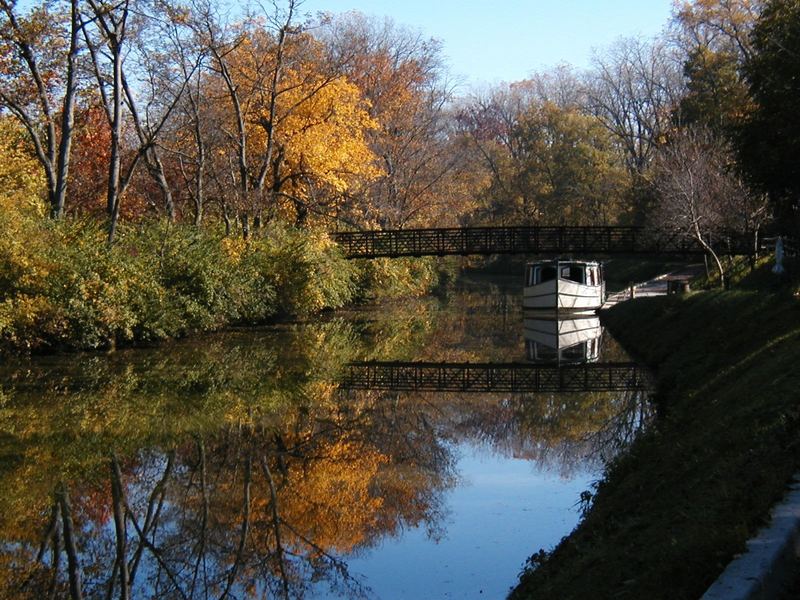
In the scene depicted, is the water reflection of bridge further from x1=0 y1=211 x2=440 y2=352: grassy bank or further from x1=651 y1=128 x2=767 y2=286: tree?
x1=651 y1=128 x2=767 y2=286: tree

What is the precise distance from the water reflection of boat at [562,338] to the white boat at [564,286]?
0.87 m

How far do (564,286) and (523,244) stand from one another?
147 inches

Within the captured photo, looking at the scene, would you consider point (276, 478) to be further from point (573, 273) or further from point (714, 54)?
point (714, 54)

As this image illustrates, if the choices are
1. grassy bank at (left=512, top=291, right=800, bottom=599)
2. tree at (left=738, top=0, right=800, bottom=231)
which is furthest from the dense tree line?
grassy bank at (left=512, top=291, right=800, bottom=599)

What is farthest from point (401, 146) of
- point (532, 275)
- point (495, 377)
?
point (495, 377)

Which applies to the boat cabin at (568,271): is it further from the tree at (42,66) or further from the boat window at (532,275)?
the tree at (42,66)

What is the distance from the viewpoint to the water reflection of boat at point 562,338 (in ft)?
101

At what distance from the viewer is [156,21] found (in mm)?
35594

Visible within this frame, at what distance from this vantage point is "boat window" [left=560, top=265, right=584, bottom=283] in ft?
155

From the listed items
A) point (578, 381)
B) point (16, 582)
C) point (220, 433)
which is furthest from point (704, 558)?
point (578, 381)

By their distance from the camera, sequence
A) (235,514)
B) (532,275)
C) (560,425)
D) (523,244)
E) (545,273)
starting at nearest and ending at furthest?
(235,514) < (560,425) < (523,244) < (545,273) < (532,275)

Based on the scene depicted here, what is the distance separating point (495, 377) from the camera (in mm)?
26484

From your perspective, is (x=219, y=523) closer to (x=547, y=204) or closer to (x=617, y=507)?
(x=617, y=507)

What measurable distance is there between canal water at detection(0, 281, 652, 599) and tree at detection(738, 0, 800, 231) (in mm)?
8085
